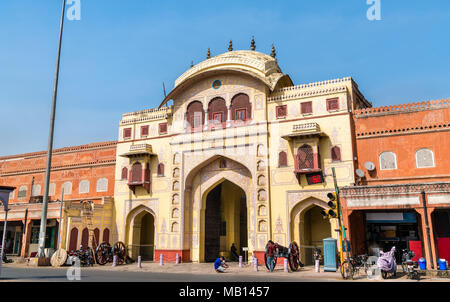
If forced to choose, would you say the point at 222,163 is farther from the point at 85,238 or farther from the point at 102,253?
the point at 85,238

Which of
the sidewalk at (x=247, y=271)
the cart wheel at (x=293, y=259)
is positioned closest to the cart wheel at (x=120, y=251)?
the sidewalk at (x=247, y=271)

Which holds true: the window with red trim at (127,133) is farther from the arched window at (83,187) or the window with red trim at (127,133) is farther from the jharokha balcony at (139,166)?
the arched window at (83,187)

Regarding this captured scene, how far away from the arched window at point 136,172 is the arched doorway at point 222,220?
501cm

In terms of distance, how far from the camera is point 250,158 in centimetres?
2412

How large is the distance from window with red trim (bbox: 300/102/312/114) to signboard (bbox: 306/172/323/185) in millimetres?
3889

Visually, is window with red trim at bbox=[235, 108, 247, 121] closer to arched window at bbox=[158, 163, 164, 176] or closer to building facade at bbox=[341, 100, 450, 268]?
arched window at bbox=[158, 163, 164, 176]

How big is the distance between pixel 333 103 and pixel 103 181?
18.5 metres

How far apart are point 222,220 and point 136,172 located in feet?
23.0

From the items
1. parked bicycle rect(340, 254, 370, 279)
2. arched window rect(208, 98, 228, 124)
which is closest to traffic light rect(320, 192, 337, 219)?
parked bicycle rect(340, 254, 370, 279)

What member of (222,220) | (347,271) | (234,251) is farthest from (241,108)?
(347,271)

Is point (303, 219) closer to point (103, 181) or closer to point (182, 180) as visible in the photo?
point (182, 180)

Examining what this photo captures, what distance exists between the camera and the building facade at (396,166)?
786 inches

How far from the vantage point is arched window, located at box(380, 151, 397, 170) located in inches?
843

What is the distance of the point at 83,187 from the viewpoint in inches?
1245
